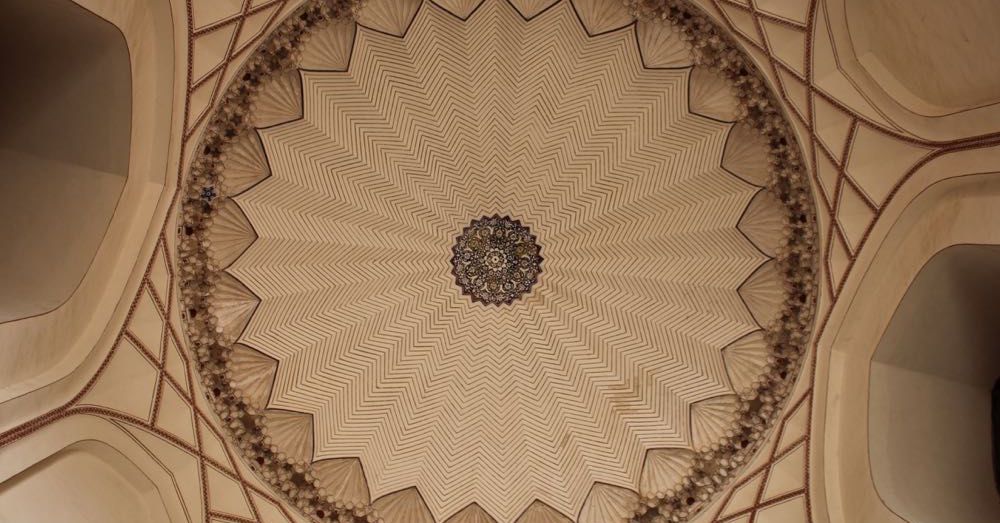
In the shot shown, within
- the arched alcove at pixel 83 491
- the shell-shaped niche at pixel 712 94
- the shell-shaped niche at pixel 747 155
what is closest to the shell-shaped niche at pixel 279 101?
the arched alcove at pixel 83 491

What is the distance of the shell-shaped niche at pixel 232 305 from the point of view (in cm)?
693

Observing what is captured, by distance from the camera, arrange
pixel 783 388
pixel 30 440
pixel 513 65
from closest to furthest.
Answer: pixel 30 440
pixel 783 388
pixel 513 65

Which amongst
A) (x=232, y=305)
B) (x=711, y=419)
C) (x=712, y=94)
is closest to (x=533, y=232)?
(x=712, y=94)

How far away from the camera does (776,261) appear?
6828 millimetres

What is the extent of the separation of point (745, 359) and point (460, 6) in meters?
4.07

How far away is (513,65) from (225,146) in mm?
2694

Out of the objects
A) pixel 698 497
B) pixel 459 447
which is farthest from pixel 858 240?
pixel 459 447

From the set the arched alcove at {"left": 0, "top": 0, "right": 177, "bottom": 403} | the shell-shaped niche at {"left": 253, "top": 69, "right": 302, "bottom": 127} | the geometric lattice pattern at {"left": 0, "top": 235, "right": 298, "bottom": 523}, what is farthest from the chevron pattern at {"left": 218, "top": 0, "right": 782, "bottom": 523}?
the arched alcove at {"left": 0, "top": 0, "right": 177, "bottom": 403}

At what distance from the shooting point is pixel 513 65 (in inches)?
288

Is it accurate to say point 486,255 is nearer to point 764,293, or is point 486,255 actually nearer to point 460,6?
point 460,6

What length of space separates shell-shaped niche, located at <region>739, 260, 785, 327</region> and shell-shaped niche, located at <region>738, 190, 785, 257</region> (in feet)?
0.57

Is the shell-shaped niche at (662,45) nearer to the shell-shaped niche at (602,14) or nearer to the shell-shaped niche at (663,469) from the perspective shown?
the shell-shaped niche at (602,14)

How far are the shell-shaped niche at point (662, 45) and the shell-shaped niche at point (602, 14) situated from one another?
0.52 ft

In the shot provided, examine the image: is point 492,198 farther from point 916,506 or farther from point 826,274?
point 916,506
